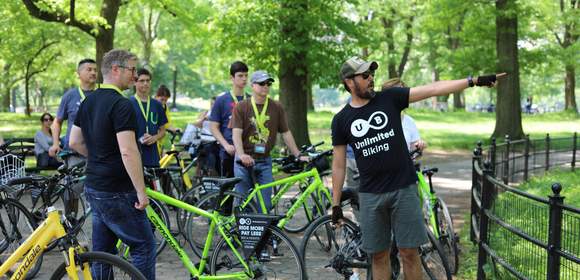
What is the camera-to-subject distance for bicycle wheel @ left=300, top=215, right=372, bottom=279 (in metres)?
5.67

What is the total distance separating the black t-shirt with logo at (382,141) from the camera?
15.9 ft

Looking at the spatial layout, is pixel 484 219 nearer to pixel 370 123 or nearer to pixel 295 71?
pixel 370 123

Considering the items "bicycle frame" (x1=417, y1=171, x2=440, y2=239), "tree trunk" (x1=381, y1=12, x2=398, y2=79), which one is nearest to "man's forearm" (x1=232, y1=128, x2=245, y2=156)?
"bicycle frame" (x1=417, y1=171, x2=440, y2=239)

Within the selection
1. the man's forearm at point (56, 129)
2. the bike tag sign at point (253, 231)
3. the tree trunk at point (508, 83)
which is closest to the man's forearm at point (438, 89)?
the bike tag sign at point (253, 231)

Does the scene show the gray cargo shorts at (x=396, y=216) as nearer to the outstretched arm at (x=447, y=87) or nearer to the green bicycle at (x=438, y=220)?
the outstretched arm at (x=447, y=87)

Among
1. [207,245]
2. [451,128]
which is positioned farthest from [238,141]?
[451,128]

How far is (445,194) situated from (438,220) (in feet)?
18.7

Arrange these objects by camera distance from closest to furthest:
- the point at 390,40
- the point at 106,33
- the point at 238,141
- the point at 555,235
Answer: the point at 555,235, the point at 238,141, the point at 106,33, the point at 390,40

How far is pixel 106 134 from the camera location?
185 inches

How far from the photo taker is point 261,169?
24.2 ft

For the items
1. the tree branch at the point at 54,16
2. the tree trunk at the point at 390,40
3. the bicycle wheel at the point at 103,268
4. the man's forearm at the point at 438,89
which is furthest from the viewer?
the tree trunk at the point at 390,40

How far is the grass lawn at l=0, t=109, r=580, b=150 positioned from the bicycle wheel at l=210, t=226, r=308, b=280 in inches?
620

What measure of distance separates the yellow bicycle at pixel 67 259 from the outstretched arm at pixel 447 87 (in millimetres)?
2171

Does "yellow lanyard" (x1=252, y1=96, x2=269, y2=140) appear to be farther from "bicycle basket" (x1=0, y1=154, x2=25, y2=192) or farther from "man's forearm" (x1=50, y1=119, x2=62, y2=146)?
"bicycle basket" (x1=0, y1=154, x2=25, y2=192)
